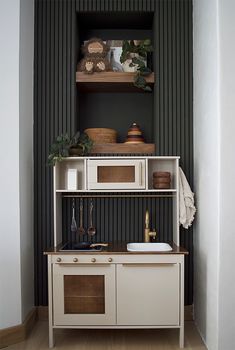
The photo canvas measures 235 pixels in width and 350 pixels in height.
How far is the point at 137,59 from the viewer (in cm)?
322

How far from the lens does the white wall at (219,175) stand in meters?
2.46

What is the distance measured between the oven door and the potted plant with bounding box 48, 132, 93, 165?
14cm

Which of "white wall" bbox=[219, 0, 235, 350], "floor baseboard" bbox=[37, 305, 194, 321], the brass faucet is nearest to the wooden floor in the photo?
"floor baseboard" bbox=[37, 305, 194, 321]

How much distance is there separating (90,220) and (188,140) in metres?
1.13

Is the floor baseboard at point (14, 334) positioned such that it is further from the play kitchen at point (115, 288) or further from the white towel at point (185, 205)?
the white towel at point (185, 205)

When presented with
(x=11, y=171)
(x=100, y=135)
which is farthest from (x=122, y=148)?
(x=11, y=171)

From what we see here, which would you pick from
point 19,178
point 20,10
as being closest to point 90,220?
point 19,178

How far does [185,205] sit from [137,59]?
1.32 meters

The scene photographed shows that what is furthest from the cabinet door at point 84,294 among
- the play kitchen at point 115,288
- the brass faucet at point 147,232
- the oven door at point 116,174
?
the oven door at point 116,174

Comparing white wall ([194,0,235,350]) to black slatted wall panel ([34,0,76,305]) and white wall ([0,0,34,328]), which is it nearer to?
black slatted wall panel ([34,0,76,305])

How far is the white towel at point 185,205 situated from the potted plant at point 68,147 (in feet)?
2.75

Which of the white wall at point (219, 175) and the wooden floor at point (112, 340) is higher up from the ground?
the white wall at point (219, 175)

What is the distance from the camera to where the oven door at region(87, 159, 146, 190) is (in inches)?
119

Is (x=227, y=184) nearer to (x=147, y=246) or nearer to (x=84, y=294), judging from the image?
(x=147, y=246)
